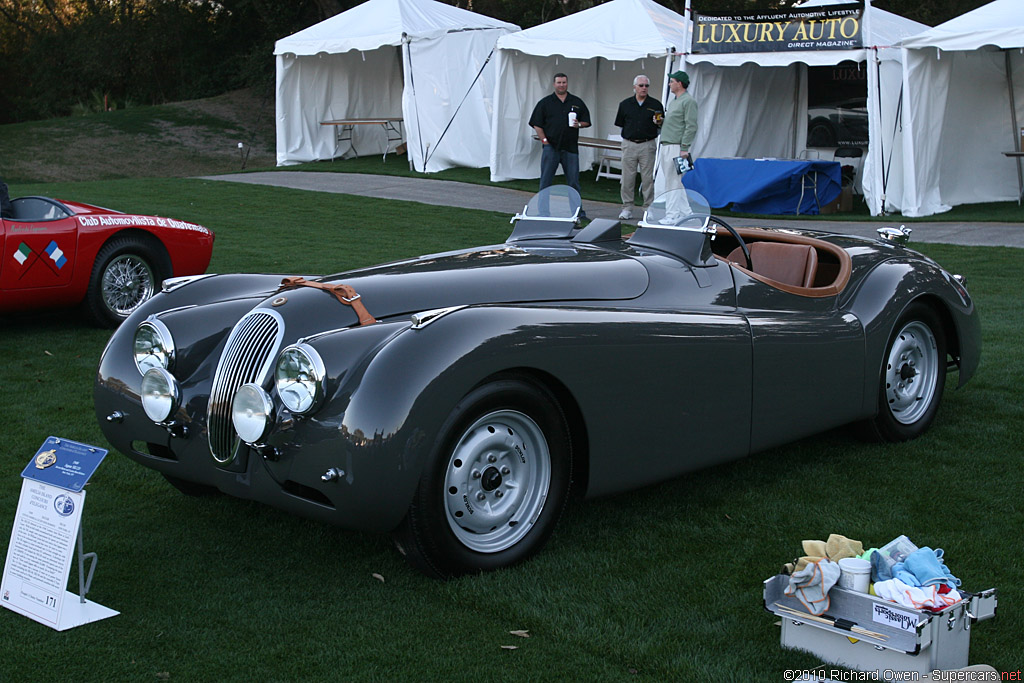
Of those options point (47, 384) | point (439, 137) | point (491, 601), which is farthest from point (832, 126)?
point (491, 601)

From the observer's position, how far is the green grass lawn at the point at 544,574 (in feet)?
9.70

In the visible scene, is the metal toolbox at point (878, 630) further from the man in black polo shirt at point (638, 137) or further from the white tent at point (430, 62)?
the white tent at point (430, 62)

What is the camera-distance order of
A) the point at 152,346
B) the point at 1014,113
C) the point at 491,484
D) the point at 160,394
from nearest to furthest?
the point at 491,484, the point at 160,394, the point at 152,346, the point at 1014,113

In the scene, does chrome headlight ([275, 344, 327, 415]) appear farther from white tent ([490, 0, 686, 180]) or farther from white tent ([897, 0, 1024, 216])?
white tent ([490, 0, 686, 180])

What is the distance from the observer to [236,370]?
11.6ft

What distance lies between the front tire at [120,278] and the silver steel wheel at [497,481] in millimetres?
4850

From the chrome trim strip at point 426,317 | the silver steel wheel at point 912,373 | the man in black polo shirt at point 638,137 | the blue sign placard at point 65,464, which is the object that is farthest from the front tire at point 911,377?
the man in black polo shirt at point 638,137

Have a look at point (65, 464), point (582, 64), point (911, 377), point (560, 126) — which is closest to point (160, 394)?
point (65, 464)

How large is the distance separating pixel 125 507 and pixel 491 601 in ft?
5.84

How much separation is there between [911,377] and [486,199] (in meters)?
11.9

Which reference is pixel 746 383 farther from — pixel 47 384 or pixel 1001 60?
pixel 1001 60

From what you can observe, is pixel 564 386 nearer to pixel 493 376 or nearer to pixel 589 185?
pixel 493 376

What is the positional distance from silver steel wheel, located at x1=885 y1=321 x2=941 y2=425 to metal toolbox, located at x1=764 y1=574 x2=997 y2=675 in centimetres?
216

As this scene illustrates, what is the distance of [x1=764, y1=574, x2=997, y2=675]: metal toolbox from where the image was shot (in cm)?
272
